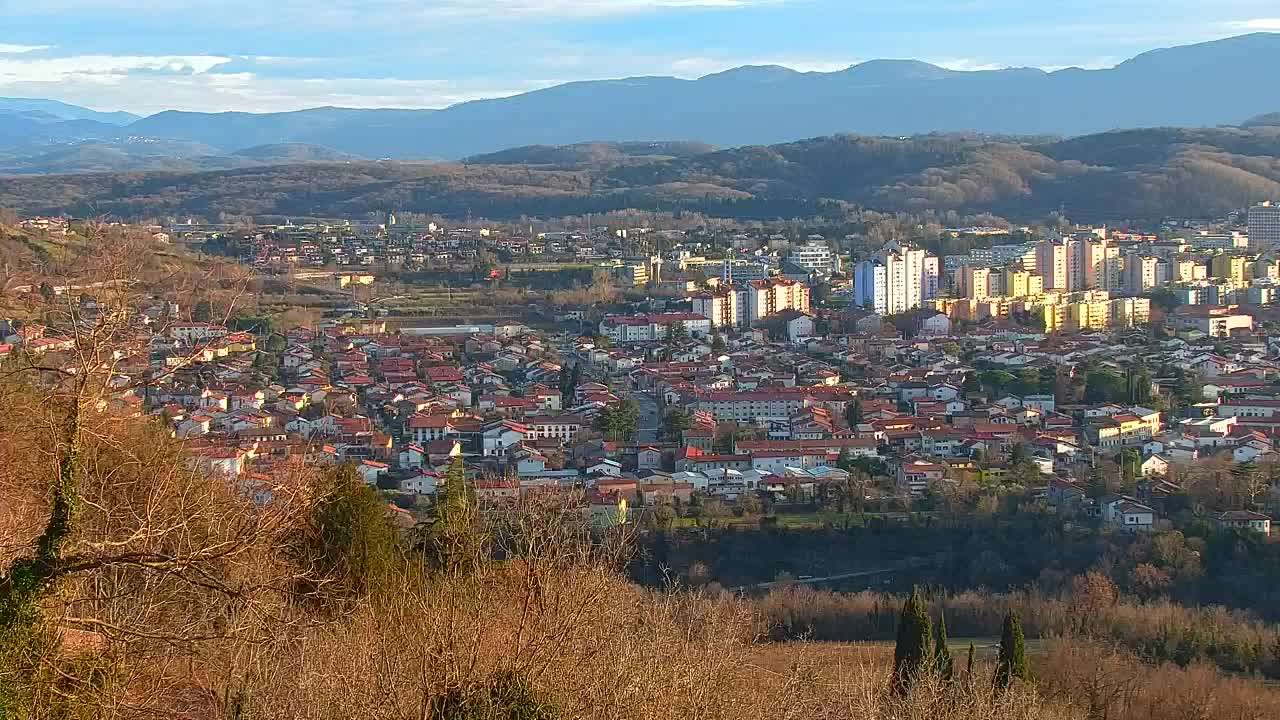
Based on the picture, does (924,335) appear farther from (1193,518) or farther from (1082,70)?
(1082,70)

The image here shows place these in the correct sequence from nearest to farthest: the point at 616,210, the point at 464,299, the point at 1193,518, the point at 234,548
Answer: the point at 234,548 → the point at 1193,518 → the point at 464,299 → the point at 616,210

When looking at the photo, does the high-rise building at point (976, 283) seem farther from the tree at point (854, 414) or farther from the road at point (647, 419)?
the tree at point (854, 414)

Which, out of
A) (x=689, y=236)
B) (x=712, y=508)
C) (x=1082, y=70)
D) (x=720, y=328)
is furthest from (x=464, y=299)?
(x=1082, y=70)

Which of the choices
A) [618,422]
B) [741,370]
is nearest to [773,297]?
[741,370]

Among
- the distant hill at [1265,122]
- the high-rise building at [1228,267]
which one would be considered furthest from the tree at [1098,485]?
the distant hill at [1265,122]

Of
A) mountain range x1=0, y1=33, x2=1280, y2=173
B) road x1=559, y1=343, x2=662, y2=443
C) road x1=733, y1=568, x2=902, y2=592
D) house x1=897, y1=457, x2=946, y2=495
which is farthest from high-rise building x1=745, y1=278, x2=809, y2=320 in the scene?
mountain range x1=0, y1=33, x2=1280, y2=173

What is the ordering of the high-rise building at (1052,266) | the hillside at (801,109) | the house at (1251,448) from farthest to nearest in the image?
the hillside at (801,109) < the high-rise building at (1052,266) < the house at (1251,448)
